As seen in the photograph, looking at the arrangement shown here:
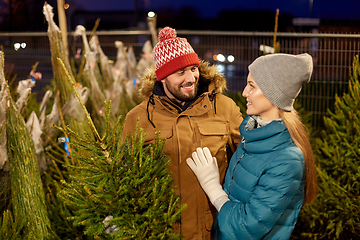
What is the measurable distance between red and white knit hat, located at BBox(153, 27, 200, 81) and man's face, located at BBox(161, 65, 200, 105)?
0.14 feet

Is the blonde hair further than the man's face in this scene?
No

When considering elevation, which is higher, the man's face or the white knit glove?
the man's face

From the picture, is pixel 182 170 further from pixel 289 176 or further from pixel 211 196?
pixel 289 176

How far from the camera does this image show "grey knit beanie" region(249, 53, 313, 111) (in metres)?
1.65

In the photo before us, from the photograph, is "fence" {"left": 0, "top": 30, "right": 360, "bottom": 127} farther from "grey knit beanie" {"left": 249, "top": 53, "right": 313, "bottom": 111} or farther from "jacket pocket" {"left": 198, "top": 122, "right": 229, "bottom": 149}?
"grey knit beanie" {"left": 249, "top": 53, "right": 313, "bottom": 111}

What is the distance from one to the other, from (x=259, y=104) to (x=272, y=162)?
29 cm

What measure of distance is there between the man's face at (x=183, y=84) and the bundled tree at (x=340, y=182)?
1.84 meters

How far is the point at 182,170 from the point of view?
227 cm

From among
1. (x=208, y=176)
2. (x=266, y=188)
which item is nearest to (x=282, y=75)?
(x=266, y=188)

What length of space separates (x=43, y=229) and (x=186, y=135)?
3.60 feet

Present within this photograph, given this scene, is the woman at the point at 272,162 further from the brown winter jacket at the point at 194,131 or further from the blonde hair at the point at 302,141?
the brown winter jacket at the point at 194,131

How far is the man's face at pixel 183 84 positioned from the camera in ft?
7.83

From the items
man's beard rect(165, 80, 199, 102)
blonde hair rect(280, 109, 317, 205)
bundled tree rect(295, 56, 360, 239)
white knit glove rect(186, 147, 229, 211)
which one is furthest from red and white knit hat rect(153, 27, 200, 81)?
bundled tree rect(295, 56, 360, 239)

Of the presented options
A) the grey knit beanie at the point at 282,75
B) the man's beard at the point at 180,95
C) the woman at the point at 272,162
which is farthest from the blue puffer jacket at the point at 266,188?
the man's beard at the point at 180,95
